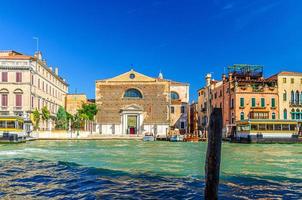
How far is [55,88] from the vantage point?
60.6 m

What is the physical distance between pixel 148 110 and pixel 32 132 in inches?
757

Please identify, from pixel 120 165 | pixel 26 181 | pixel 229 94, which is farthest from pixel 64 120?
pixel 26 181

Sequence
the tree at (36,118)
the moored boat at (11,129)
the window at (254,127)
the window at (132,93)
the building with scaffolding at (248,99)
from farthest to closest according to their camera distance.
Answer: the window at (132,93)
the tree at (36,118)
the building with scaffolding at (248,99)
the window at (254,127)
the moored boat at (11,129)

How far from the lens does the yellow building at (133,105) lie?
2170 inches

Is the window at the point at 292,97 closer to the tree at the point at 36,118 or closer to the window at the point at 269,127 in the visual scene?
the window at the point at 269,127

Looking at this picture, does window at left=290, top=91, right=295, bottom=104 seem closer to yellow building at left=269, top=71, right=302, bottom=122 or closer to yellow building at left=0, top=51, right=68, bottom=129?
yellow building at left=269, top=71, right=302, bottom=122

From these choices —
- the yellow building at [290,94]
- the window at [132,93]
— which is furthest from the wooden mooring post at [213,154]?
the window at [132,93]

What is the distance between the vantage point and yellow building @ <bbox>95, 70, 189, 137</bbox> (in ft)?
181

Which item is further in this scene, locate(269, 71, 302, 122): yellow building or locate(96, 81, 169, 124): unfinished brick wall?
locate(96, 81, 169, 124): unfinished brick wall

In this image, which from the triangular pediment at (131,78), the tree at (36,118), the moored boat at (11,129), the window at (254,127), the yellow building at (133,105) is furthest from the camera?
the triangular pediment at (131,78)

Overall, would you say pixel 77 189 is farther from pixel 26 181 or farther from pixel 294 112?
pixel 294 112

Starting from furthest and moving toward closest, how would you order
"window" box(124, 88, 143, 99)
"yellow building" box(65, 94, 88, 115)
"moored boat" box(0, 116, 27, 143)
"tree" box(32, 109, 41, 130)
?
"yellow building" box(65, 94, 88, 115), "window" box(124, 88, 143, 99), "tree" box(32, 109, 41, 130), "moored boat" box(0, 116, 27, 143)

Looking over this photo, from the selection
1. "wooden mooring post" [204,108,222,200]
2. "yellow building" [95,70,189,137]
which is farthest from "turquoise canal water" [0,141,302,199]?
"yellow building" [95,70,189,137]

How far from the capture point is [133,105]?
182ft
